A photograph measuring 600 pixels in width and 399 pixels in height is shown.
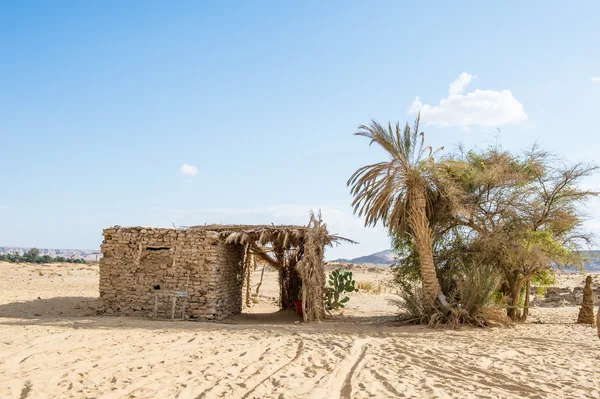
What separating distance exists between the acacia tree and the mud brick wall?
760 centimetres

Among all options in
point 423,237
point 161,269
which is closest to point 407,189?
point 423,237

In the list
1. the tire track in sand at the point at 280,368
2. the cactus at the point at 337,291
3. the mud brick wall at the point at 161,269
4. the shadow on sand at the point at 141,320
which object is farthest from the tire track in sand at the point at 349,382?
the cactus at the point at 337,291

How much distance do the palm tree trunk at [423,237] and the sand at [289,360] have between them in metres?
1.60

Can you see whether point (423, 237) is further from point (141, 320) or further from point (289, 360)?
point (141, 320)

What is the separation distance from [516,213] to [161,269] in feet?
35.8

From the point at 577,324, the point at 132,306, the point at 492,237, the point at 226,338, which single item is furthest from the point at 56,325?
the point at 577,324

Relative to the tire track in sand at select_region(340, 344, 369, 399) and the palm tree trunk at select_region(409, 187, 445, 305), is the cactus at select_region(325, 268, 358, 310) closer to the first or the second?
the palm tree trunk at select_region(409, 187, 445, 305)

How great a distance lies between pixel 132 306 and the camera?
15070 mm

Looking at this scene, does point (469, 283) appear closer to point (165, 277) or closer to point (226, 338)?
point (226, 338)

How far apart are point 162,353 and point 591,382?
273 inches

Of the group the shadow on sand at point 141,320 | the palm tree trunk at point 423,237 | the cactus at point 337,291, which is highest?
the palm tree trunk at point 423,237

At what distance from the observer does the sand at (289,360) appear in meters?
6.60

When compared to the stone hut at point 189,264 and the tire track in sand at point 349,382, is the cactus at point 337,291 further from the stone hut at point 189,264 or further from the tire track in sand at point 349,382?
the tire track in sand at point 349,382

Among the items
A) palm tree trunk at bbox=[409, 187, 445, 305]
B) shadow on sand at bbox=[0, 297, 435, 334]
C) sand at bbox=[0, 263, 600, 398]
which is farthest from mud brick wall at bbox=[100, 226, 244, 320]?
palm tree trunk at bbox=[409, 187, 445, 305]
